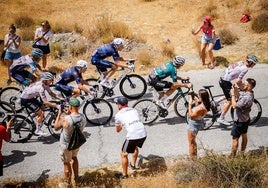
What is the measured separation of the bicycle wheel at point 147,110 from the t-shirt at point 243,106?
271cm

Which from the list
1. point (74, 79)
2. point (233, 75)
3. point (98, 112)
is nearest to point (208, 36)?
point (233, 75)

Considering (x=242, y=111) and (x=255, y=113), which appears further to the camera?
(x=255, y=113)

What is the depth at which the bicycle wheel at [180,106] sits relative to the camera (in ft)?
35.2

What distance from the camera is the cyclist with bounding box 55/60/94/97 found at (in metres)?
10.4

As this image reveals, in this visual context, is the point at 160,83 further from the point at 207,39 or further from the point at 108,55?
the point at 207,39

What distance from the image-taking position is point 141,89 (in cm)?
1240

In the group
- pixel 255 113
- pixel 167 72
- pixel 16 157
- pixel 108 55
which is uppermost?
pixel 108 55

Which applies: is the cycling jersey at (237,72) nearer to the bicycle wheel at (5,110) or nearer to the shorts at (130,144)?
the shorts at (130,144)

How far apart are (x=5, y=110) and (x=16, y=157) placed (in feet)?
7.06

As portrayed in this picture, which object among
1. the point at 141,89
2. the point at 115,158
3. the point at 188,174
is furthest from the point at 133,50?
the point at 188,174

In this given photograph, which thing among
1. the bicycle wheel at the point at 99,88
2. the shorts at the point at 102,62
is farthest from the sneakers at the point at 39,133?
the shorts at the point at 102,62

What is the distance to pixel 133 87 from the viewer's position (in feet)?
39.9

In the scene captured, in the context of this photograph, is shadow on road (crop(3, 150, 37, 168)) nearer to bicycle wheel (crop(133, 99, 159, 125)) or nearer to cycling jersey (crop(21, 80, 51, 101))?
cycling jersey (crop(21, 80, 51, 101))

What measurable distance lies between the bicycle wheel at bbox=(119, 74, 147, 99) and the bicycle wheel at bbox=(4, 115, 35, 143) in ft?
10.8
